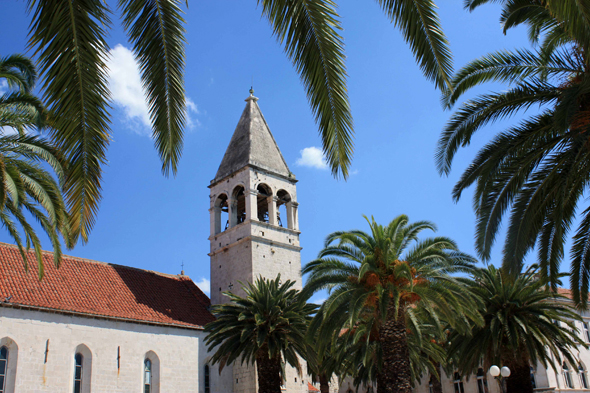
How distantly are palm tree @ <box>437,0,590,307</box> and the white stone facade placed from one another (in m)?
19.8

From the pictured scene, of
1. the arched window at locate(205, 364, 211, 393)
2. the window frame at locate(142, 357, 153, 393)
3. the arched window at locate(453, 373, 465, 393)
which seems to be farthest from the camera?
the arched window at locate(453, 373, 465, 393)

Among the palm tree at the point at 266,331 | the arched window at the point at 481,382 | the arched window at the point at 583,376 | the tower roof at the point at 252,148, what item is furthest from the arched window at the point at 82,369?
the arched window at the point at 583,376

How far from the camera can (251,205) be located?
34688 mm

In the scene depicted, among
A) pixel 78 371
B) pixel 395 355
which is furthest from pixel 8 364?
pixel 395 355

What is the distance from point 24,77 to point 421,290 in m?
13.8

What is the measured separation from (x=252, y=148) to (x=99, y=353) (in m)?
15.9

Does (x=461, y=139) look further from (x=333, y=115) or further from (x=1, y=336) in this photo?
(x=1, y=336)

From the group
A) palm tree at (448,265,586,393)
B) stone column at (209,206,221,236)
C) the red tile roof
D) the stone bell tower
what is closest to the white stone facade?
the red tile roof

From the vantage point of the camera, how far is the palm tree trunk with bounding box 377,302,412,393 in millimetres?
20047

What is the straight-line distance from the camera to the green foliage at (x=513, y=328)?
23.7 metres

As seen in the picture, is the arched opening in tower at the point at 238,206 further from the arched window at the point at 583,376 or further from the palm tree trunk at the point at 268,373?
the arched window at the point at 583,376

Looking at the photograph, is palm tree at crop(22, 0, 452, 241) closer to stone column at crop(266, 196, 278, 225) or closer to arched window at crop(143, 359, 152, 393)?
arched window at crop(143, 359, 152, 393)

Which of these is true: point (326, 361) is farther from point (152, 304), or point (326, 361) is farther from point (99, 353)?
point (99, 353)

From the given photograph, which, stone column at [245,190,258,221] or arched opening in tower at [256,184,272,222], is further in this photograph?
arched opening in tower at [256,184,272,222]
